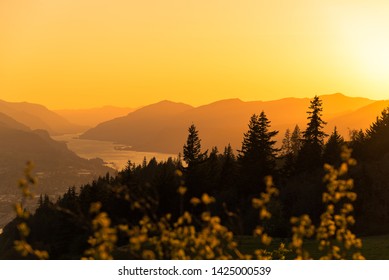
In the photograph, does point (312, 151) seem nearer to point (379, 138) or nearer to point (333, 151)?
point (333, 151)

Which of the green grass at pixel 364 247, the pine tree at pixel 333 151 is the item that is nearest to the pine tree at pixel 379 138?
the pine tree at pixel 333 151

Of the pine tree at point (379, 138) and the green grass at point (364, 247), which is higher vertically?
the pine tree at point (379, 138)

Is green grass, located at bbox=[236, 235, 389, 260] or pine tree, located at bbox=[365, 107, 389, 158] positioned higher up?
pine tree, located at bbox=[365, 107, 389, 158]

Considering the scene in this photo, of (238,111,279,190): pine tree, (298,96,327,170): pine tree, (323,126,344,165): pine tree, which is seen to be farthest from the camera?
(298,96,327,170): pine tree

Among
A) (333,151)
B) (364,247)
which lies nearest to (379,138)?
(333,151)

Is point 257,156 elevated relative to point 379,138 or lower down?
lower down

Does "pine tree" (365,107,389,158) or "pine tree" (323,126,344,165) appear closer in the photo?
"pine tree" (365,107,389,158)

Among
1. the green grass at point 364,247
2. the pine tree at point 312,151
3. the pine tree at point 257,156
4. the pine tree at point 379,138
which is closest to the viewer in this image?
the green grass at point 364,247

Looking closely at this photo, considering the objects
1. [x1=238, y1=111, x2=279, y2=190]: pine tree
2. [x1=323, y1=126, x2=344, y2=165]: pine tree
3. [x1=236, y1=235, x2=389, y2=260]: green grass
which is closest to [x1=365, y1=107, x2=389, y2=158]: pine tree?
[x1=323, y1=126, x2=344, y2=165]: pine tree

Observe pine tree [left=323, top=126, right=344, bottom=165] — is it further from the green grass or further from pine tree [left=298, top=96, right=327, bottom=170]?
the green grass

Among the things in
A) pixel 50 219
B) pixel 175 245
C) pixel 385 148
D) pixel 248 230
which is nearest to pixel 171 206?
pixel 248 230

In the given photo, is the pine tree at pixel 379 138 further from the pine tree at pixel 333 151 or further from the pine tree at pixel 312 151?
the pine tree at pixel 312 151
